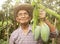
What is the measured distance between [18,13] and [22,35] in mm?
264

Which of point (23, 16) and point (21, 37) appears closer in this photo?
point (23, 16)

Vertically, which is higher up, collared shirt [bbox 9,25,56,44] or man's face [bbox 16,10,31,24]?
man's face [bbox 16,10,31,24]

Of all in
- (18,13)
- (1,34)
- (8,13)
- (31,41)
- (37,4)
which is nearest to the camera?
(37,4)

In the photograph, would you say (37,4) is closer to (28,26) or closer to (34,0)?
(34,0)

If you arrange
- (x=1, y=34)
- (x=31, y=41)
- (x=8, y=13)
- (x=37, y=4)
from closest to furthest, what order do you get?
(x=37, y=4) < (x=31, y=41) < (x=8, y=13) < (x=1, y=34)

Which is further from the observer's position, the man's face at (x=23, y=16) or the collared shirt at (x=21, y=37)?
the collared shirt at (x=21, y=37)

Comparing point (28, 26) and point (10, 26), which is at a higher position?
point (28, 26)

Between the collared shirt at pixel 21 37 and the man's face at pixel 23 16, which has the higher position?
the man's face at pixel 23 16

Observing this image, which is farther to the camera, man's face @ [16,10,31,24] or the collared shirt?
the collared shirt

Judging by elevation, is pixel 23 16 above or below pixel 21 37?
above

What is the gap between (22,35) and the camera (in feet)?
5.41

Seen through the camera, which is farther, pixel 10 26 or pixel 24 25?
pixel 10 26

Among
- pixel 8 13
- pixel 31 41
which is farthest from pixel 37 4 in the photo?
pixel 8 13

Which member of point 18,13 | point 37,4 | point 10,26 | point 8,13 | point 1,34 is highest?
point 37,4
